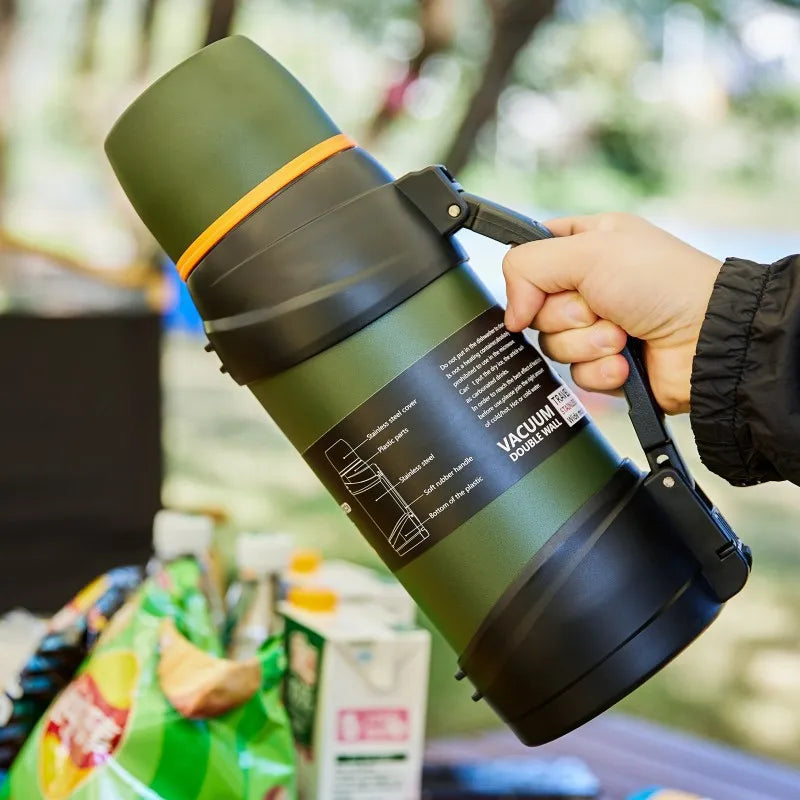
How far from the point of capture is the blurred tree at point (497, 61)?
185 centimetres

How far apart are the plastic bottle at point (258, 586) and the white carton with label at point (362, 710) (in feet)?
0.41

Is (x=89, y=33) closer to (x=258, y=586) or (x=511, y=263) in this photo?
(x=258, y=586)

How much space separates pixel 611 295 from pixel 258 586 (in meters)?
0.57

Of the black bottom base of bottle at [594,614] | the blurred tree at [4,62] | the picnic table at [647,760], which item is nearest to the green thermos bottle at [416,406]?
the black bottom base of bottle at [594,614]

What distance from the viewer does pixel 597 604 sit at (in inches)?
25.2

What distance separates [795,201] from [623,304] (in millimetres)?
1258

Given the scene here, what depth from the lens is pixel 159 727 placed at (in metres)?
0.77

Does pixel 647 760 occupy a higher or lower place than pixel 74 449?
lower

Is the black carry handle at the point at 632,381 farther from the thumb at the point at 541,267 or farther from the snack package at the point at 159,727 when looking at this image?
the snack package at the point at 159,727

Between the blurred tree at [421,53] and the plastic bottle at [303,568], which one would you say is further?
the blurred tree at [421,53]

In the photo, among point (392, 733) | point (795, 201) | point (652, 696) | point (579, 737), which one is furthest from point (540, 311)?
point (652, 696)

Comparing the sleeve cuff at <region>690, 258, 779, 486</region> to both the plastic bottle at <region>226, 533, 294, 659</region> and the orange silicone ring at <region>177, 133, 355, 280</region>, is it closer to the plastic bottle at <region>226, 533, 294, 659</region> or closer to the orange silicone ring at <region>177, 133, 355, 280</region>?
the orange silicone ring at <region>177, 133, 355, 280</region>

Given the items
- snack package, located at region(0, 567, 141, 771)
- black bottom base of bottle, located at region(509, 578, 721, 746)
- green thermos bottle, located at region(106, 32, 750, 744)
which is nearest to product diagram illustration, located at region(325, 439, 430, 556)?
green thermos bottle, located at region(106, 32, 750, 744)

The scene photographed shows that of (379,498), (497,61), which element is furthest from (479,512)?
(497,61)
